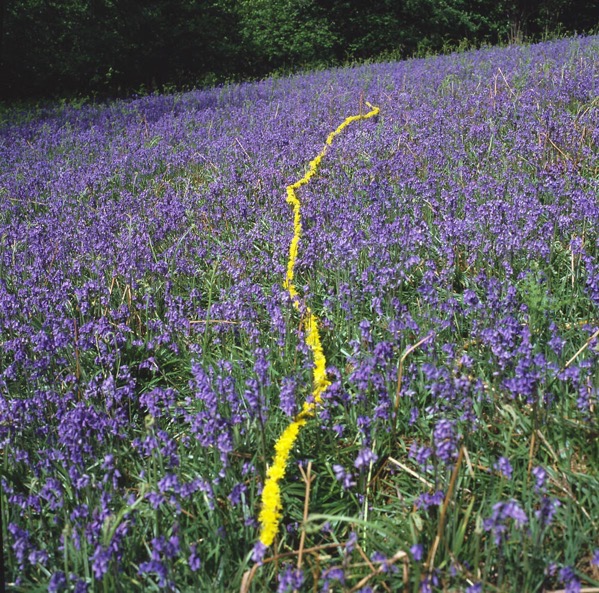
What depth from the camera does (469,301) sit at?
241 centimetres

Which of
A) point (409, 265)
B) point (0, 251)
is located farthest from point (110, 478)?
point (0, 251)

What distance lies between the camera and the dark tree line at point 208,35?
51.3 feet

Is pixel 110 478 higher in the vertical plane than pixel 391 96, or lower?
lower

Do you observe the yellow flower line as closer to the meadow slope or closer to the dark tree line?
the meadow slope

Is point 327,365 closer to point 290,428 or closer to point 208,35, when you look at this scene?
point 290,428

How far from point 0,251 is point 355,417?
293 cm

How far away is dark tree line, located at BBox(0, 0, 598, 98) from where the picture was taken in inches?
615

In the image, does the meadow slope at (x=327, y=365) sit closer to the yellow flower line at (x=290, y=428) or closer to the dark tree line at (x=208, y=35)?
the yellow flower line at (x=290, y=428)

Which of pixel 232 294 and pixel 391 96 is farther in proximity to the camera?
pixel 391 96

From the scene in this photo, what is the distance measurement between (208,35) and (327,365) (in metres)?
17.1

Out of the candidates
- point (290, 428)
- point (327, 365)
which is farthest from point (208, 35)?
point (290, 428)

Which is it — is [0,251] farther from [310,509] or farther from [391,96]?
[391,96]

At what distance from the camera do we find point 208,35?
1747 centimetres

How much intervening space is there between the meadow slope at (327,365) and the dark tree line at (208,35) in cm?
1136
